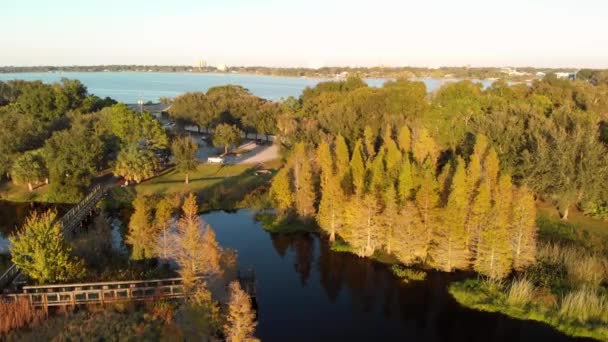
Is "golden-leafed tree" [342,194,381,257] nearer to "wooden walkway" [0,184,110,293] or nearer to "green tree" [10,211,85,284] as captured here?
"green tree" [10,211,85,284]

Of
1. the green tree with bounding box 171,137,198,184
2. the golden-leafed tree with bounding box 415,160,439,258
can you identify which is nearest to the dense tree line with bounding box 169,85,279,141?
the green tree with bounding box 171,137,198,184

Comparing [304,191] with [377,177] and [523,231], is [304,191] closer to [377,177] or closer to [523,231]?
[377,177]

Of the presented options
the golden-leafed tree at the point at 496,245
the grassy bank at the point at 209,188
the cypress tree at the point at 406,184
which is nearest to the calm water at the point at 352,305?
the golden-leafed tree at the point at 496,245

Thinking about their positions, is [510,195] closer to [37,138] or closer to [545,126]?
[545,126]

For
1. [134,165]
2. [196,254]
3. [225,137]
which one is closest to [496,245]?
[196,254]

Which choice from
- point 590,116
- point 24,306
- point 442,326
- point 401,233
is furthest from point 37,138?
point 590,116

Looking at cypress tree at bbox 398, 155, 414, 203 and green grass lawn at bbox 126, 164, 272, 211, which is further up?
cypress tree at bbox 398, 155, 414, 203
